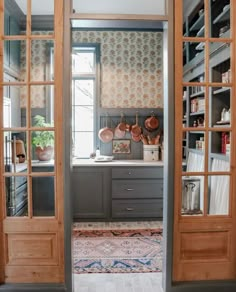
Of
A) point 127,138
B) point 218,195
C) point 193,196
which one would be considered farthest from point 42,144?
point 218,195

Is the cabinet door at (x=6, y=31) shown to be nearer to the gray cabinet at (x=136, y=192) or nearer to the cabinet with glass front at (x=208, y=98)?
the gray cabinet at (x=136, y=192)

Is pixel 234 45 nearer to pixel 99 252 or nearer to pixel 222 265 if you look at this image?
pixel 222 265

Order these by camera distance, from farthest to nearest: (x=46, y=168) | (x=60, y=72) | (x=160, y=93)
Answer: (x=160, y=93), (x=46, y=168), (x=60, y=72)

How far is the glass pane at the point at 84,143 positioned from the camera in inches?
189

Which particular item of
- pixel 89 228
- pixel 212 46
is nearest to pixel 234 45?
pixel 212 46

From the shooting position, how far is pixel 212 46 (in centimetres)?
293

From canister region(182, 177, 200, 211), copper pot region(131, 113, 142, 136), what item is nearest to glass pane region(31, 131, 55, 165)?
copper pot region(131, 113, 142, 136)

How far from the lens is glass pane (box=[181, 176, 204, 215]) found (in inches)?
93.8

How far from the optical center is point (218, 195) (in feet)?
8.55

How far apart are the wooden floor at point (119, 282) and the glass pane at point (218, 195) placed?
0.81 metres

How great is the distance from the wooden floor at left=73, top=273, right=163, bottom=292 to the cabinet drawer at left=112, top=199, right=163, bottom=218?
1.51m

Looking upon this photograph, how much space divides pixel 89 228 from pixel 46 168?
115cm

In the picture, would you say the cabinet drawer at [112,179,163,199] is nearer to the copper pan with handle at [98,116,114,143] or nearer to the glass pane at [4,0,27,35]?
the copper pan with handle at [98,116,114,143]

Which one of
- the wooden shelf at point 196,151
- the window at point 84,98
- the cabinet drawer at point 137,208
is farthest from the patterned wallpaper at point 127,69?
the cabinet drawer at point 137,208
